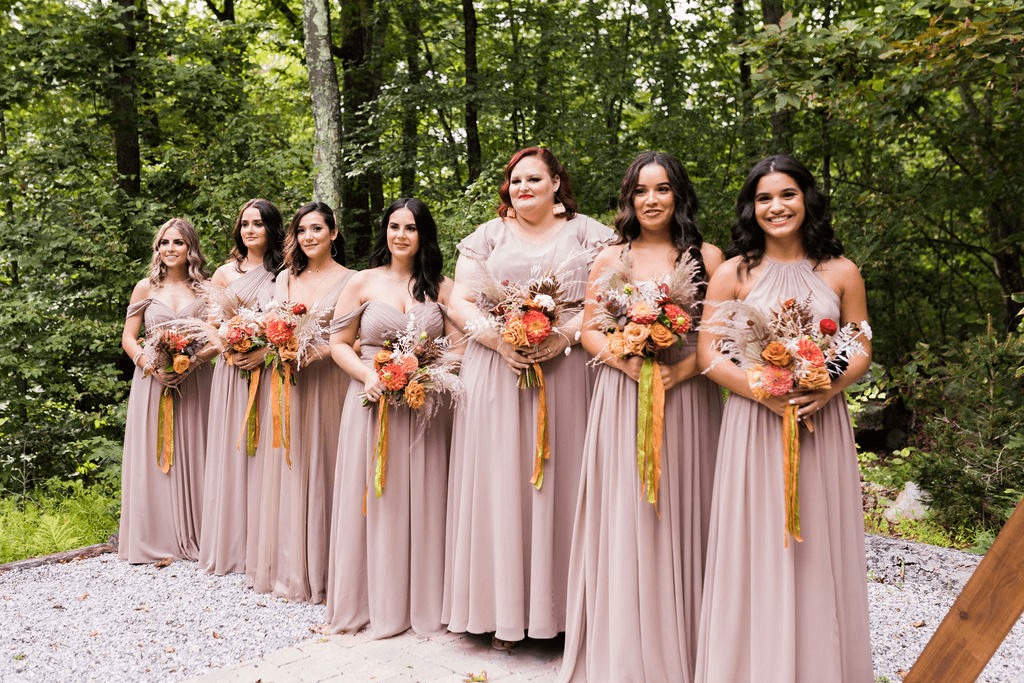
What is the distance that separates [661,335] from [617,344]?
0.23 m

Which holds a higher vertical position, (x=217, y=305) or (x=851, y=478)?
(x=217, y=305)

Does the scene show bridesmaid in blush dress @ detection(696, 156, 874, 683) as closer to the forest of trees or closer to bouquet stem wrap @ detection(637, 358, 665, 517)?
bouquet stem wrap @ detection(637, 358, 665, 517)

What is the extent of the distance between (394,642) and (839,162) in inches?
398

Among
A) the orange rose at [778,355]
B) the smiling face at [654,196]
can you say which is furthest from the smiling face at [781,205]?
the orange rose at [778,355]

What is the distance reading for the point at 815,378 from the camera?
3.30 metres

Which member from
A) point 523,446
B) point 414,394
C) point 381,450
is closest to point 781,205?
point 523,446

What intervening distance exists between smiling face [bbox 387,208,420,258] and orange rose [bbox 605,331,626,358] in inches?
73.0

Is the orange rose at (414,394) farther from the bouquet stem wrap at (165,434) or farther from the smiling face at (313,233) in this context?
the bouquet stem wrap at (165,434)

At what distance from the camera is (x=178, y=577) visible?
6445 mm

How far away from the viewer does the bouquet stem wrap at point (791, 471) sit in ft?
11.3

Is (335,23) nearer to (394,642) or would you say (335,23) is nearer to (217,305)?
(217,305)

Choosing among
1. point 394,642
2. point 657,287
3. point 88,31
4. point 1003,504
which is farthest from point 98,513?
point 1003,504

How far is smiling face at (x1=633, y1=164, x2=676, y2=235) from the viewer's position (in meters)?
4.10

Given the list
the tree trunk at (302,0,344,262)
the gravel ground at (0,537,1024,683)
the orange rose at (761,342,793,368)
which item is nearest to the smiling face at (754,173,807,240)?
the orange rose at (761,342,793,368)
